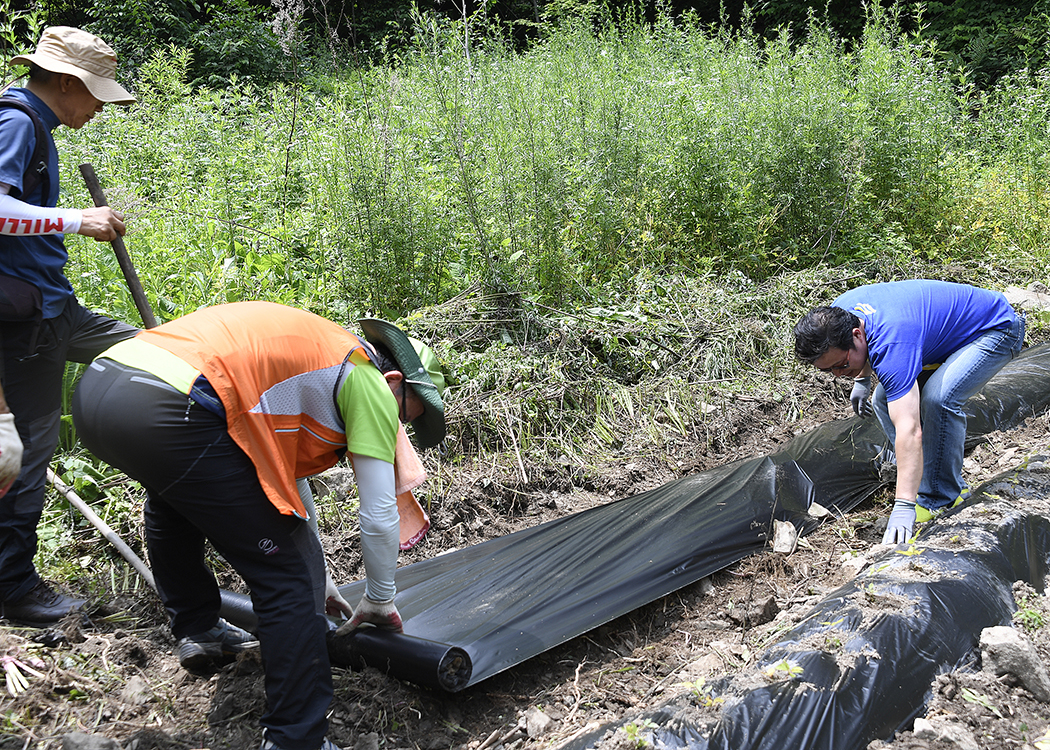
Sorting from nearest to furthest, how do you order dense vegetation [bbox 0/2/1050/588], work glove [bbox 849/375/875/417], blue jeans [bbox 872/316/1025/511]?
blue jeans [bbox 872/316/1025/511] → work glove [bbox 849/375/875/417] → dense vegetation [bbox 0/2/1050/588]

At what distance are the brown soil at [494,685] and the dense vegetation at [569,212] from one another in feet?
2.32

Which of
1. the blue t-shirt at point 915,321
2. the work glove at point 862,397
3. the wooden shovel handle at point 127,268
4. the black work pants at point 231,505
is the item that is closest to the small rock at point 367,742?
the black work pants at point 231,505

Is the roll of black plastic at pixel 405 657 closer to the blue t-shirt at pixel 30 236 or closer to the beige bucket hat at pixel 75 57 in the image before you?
the blue t-shirt at pixel 30 236

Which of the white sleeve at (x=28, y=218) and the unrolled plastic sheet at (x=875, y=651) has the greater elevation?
the white sleeve at (x=28, y=218)

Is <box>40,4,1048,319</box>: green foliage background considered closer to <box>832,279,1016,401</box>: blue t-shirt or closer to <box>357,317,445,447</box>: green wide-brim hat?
<box>357,317,445,447</box>: green wide-brim hat

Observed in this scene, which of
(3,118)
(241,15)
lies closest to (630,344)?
(3,118)

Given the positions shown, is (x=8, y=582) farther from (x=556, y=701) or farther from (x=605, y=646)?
(x=605, y=646)

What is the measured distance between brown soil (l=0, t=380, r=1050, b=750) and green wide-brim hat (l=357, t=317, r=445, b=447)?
32.1 inches

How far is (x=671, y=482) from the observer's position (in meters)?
3.64

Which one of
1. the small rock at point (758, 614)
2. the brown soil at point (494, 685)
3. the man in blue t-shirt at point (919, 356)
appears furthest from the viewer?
the man in blue t-shirt at point (919, 356)

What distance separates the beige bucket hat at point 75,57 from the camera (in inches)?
90.0

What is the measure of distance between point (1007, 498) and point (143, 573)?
334cm

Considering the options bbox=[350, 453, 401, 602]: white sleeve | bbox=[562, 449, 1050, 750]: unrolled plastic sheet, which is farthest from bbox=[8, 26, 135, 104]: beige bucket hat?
bbox=[562, 449, 1050, 750]: unrolled plastic sheet

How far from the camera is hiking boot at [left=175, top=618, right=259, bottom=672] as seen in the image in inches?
87.6
